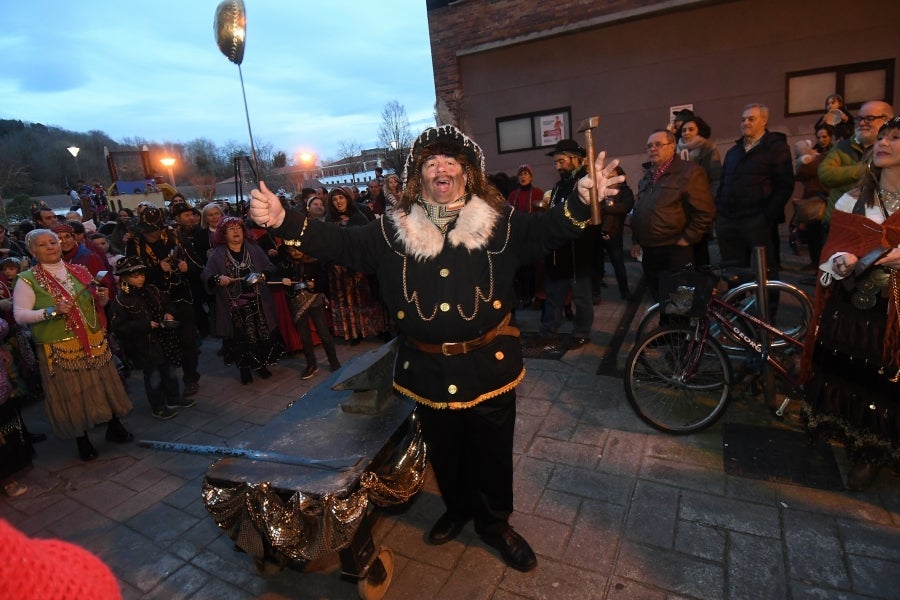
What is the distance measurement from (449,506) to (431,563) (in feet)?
1.01

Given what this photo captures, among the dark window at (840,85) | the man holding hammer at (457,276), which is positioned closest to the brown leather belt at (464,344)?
the man holding hammer at (457,276)

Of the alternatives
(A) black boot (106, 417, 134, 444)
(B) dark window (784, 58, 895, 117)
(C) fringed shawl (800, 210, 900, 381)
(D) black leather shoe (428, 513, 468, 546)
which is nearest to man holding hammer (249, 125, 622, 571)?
(D) black leather shoe (428, 513, 468, 546)

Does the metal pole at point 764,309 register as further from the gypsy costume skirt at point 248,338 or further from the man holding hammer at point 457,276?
the gypsy costume skirt at point 248,338

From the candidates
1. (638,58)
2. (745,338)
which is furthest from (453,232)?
(638,58)

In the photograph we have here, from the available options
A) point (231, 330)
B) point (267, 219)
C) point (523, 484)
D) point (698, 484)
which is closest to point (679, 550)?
point (698, 484)

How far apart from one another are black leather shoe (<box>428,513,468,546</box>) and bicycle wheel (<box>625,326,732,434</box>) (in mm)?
1676

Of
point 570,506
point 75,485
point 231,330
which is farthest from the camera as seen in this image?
point 231,330

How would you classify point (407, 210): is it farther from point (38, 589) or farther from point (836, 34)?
point (836, 34)

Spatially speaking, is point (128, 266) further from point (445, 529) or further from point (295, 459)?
point (445, 529)

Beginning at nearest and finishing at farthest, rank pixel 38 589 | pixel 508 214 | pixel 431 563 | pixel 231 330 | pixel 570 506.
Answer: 1. pixel 38 589
2. pixel 508 214
3. pixel 431 563
4. pixel 570 506
5. pixel 231 330

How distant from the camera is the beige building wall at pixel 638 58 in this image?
980 cm

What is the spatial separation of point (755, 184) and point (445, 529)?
4.38 meters

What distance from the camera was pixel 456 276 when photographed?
7.90 feet

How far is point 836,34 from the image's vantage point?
382 inches
